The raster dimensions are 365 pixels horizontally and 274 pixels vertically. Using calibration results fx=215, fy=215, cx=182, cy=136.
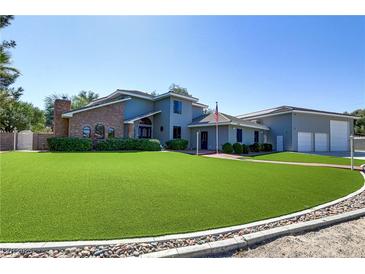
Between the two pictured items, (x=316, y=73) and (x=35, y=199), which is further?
(x=316, y=73)

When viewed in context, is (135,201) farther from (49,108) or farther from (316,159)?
(49,108)

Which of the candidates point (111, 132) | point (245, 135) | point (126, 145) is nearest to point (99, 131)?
point (111, 132)

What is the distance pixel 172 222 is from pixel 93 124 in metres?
17.7

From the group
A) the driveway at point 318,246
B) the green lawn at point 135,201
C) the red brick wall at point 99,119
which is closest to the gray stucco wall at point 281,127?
the green lawn at point 135,201

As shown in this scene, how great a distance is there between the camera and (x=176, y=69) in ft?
54.7

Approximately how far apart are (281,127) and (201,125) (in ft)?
31.1

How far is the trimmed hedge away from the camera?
18547 millimetres

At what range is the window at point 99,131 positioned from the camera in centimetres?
1966

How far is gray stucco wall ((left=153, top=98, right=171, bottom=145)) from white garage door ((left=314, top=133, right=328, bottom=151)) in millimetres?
17236

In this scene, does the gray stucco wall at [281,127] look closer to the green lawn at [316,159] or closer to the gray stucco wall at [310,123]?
the gray stucco wall at [310,123]

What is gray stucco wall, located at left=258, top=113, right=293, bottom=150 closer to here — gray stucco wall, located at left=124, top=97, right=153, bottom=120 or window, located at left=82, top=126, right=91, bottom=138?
gray stucco wall, located at left=124, top=97, right=153, bottom=120
